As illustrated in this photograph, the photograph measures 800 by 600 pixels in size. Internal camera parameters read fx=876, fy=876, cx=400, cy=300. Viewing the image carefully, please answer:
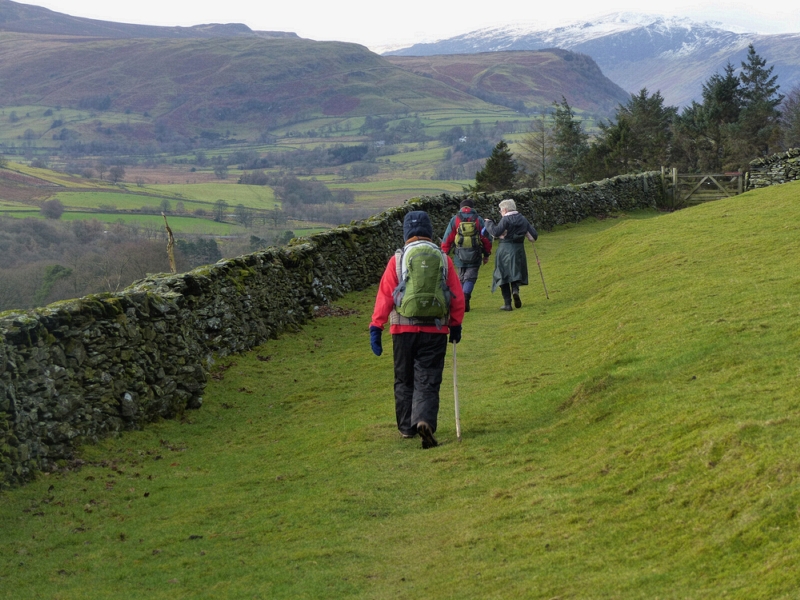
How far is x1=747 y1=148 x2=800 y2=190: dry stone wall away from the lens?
3702cm

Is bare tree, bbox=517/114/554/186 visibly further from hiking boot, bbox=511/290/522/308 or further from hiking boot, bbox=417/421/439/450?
hiking boot, bbox=417/421/439/450

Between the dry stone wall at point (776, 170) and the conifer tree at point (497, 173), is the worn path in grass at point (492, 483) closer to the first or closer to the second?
the dry stone wall at point (776, 170)

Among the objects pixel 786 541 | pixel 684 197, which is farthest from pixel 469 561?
pixel 684 197

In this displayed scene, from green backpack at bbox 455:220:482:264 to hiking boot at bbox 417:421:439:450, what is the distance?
8.47 metres

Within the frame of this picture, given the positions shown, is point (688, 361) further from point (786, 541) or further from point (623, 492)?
point (786, 541)

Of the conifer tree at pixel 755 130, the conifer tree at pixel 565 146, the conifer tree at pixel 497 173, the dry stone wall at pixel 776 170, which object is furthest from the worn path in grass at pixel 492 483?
the conifer tree at pixel 565 146

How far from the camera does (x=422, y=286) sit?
30.7 feet

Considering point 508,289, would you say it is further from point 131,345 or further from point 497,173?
point 497,173

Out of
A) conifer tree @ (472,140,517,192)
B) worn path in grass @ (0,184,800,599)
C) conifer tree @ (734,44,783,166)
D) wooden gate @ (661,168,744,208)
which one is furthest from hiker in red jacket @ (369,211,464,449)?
conifer tree @ (734,44,783,166)

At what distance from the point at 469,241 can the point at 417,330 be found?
8158 millimetres

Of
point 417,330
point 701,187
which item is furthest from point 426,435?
point 701,187

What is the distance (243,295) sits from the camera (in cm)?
1566

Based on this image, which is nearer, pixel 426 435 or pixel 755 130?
pixel 426 435

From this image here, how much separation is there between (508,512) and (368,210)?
3710 inches
